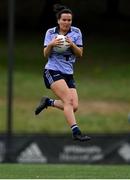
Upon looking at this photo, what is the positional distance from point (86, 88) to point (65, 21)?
23.7m

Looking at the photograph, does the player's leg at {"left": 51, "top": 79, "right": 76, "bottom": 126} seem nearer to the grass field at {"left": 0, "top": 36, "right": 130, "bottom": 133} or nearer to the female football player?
the female football player

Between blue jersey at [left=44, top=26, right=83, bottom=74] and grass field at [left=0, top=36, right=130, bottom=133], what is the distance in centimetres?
1658

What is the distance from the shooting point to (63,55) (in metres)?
12.1

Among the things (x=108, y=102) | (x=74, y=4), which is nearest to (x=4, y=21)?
(x=74, y=4)

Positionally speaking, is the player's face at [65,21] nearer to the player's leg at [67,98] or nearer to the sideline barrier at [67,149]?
the player's leg at [67,98]

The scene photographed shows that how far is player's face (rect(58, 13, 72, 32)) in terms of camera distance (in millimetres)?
11797

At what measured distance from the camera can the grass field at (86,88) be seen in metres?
30.2

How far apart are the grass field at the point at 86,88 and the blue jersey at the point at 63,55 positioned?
16582mm

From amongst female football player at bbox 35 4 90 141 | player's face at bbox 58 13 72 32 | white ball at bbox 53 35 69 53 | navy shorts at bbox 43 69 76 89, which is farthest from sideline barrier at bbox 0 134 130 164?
player's face at bbox 58 13 72 32

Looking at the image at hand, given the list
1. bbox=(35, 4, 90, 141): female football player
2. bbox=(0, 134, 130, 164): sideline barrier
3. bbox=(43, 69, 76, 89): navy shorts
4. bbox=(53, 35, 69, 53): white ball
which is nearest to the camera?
bbox=(53, 35, 69, 53): white ball

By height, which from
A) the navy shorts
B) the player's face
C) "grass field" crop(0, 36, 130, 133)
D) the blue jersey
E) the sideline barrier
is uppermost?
the player's face

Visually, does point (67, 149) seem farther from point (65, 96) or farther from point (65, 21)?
point (65, 21)

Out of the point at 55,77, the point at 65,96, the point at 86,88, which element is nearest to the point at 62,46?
the point at 55,77

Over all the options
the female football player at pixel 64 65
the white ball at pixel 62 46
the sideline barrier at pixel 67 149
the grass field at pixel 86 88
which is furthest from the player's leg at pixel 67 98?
the grass field at pixel 86 88
